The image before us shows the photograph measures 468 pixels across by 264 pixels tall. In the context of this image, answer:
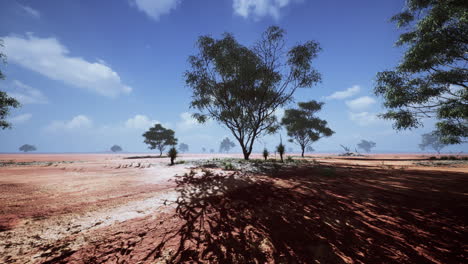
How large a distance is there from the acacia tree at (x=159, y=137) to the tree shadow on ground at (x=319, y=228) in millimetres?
60686

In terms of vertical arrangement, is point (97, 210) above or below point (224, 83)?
below

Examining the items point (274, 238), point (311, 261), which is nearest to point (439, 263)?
point (311, 261)

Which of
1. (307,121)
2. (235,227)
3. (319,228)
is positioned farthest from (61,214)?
(307,121)

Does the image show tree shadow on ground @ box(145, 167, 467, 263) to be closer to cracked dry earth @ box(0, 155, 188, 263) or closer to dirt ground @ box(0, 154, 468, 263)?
dirt ground @ box(0, 154, 468, 263)

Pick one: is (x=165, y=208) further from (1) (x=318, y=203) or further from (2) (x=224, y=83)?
(2) (x=224, y=83)

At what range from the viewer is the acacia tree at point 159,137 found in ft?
203

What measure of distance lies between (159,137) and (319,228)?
6510 centimetres

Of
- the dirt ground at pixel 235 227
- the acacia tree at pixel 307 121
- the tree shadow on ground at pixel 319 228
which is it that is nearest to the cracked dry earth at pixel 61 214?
the dirt ground at pixel 235 227

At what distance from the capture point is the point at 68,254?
305 centimetres

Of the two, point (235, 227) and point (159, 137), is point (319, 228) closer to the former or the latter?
point (235, 227)

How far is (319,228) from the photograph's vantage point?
408 cm

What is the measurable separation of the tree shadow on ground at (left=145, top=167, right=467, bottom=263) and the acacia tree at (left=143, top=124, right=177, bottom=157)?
199ft

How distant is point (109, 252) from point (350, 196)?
7494 millimetres

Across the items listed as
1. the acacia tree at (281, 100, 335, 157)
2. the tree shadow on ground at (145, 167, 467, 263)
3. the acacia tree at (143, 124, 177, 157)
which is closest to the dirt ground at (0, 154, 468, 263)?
the tree shadow on ground at (145, 167, 467, 263)
